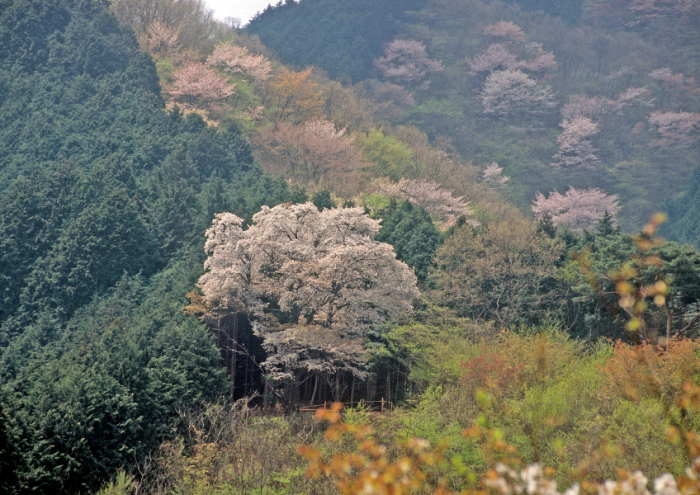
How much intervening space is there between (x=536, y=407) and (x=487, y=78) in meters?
67.8

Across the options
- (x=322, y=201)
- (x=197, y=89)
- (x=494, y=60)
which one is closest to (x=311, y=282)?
(x=322, y=201)

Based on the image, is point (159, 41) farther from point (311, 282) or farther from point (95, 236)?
point (311, 282)

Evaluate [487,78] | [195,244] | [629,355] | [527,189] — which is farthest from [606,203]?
[629,355]

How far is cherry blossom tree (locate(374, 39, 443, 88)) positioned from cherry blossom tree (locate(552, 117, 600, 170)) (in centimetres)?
1966

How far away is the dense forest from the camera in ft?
48.1

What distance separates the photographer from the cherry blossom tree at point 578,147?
68.4 metres

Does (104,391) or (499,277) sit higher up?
(499,277)

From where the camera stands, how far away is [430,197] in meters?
43.9

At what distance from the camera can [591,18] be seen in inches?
3684

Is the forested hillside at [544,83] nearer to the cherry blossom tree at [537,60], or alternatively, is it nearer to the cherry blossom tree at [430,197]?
the cherry blossom tree at [537,60]

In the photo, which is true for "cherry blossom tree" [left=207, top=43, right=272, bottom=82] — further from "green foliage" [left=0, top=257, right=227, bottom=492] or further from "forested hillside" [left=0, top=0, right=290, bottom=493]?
"green foliage" [left=0, top=257, right=227, bottom=492]

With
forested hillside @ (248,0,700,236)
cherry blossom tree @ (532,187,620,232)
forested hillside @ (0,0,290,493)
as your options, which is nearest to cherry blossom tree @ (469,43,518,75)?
forested hillside @ (248,0,700,236)

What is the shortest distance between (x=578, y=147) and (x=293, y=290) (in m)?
55.2

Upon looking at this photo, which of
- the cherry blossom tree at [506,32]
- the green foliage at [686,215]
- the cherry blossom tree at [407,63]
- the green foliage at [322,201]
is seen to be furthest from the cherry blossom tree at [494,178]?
the green foliage at [322,201]
